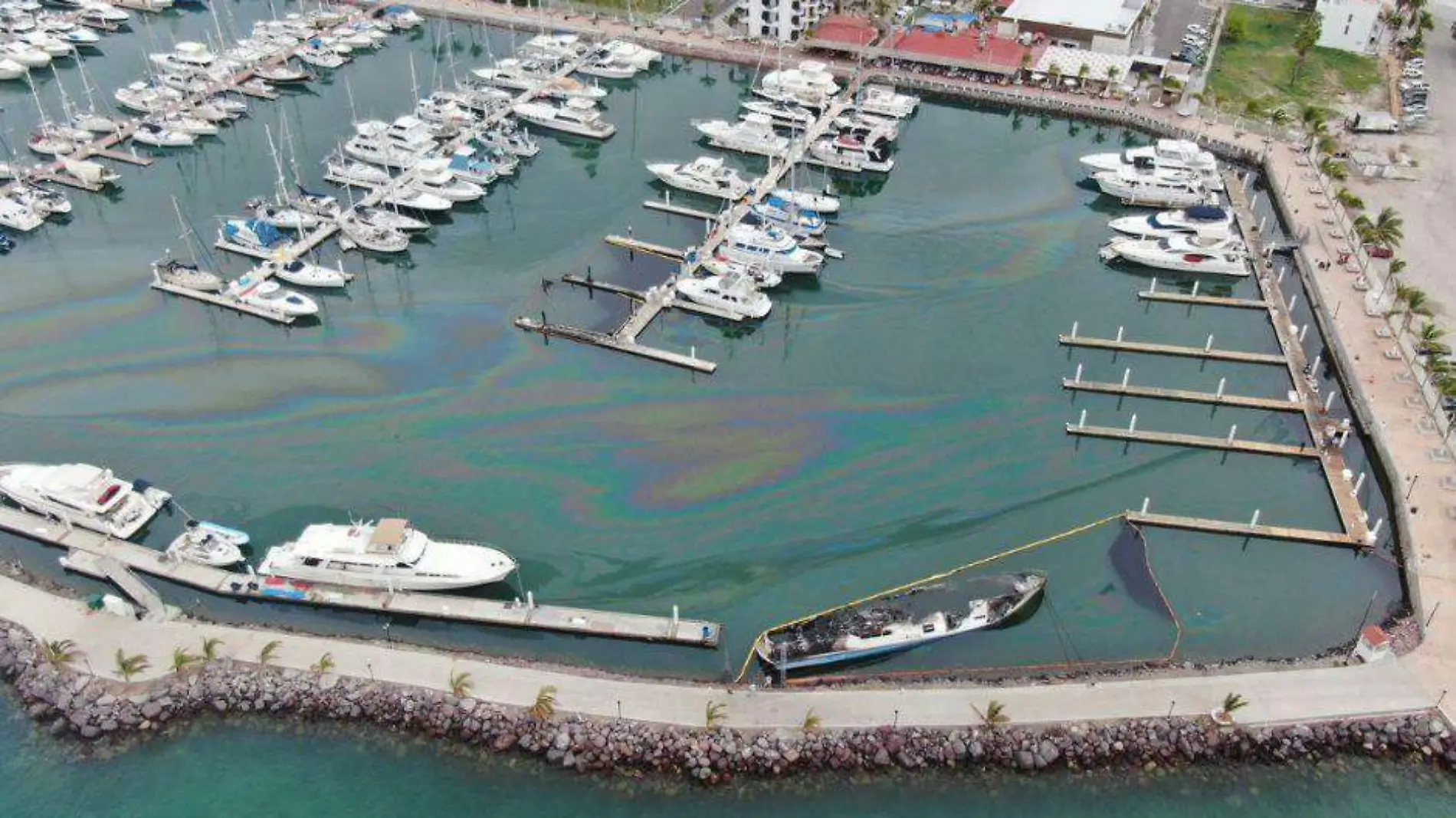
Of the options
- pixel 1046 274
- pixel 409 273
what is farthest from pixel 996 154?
pixel 409 273

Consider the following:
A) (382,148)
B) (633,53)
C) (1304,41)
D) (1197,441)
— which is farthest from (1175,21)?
(382,148)

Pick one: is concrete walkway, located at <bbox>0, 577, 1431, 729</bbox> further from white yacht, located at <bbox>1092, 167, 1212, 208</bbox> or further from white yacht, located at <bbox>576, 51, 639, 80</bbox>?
white yacht, located at <bbox>576, 51, 639, 80</bbox>

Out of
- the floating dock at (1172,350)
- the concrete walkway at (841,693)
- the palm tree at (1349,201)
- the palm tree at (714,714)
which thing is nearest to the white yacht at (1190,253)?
the palm tree at (1349,201)

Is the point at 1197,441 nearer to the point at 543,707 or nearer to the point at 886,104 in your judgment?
the point at 543,707

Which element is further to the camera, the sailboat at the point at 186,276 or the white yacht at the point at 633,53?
the white yacht at the point at 633,53

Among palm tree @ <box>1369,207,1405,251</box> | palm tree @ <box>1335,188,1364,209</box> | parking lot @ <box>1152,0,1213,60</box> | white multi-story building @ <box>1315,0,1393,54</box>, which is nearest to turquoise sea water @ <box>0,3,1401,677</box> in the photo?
palm tree @ <box>1369,207,1405,251</box>

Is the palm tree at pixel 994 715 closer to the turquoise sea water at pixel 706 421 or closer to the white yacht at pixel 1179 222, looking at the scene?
the turquoise sea water at pixel 706 421
